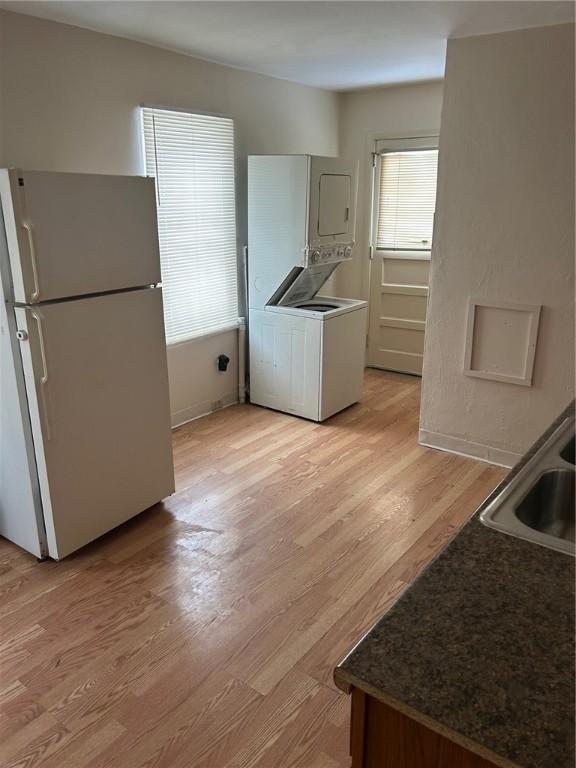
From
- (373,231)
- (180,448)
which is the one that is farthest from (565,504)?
(373,231)

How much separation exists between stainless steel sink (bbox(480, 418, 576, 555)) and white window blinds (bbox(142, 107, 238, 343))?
9.08ft

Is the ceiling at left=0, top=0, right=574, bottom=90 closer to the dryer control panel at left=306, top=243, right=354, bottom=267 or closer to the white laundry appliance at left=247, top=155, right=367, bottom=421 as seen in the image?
the white laundry appliance at left=247, top=155, right=367, bottom=421

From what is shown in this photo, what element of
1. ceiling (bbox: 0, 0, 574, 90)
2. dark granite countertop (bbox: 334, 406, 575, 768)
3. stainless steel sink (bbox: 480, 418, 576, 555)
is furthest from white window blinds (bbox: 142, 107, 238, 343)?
dark granite countertop (bbox: 334, 406, 575, 768)

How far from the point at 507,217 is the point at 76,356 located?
7.66 feet

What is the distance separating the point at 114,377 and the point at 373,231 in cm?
331

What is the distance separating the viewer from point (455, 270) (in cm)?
333

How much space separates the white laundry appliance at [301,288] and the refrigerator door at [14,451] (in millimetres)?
2092

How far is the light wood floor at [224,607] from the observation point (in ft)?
5.69

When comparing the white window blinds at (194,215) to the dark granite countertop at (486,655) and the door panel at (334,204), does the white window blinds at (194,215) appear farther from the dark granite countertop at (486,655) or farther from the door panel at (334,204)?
the dark granite countertop at (486,655)

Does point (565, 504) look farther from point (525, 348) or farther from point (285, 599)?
point (525, 348)

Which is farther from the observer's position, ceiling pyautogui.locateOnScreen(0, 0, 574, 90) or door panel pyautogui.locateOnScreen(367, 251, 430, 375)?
door panel pyautogui.locateOnScreen(367, 251, 430, 375)

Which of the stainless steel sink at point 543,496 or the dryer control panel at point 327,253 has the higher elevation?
the dryer control panel at point 327,253

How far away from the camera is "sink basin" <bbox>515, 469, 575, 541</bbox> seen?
4.63 ft

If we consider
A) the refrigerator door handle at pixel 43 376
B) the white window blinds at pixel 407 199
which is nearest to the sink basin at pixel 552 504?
the refrigerator door handle at pixel 43 376
